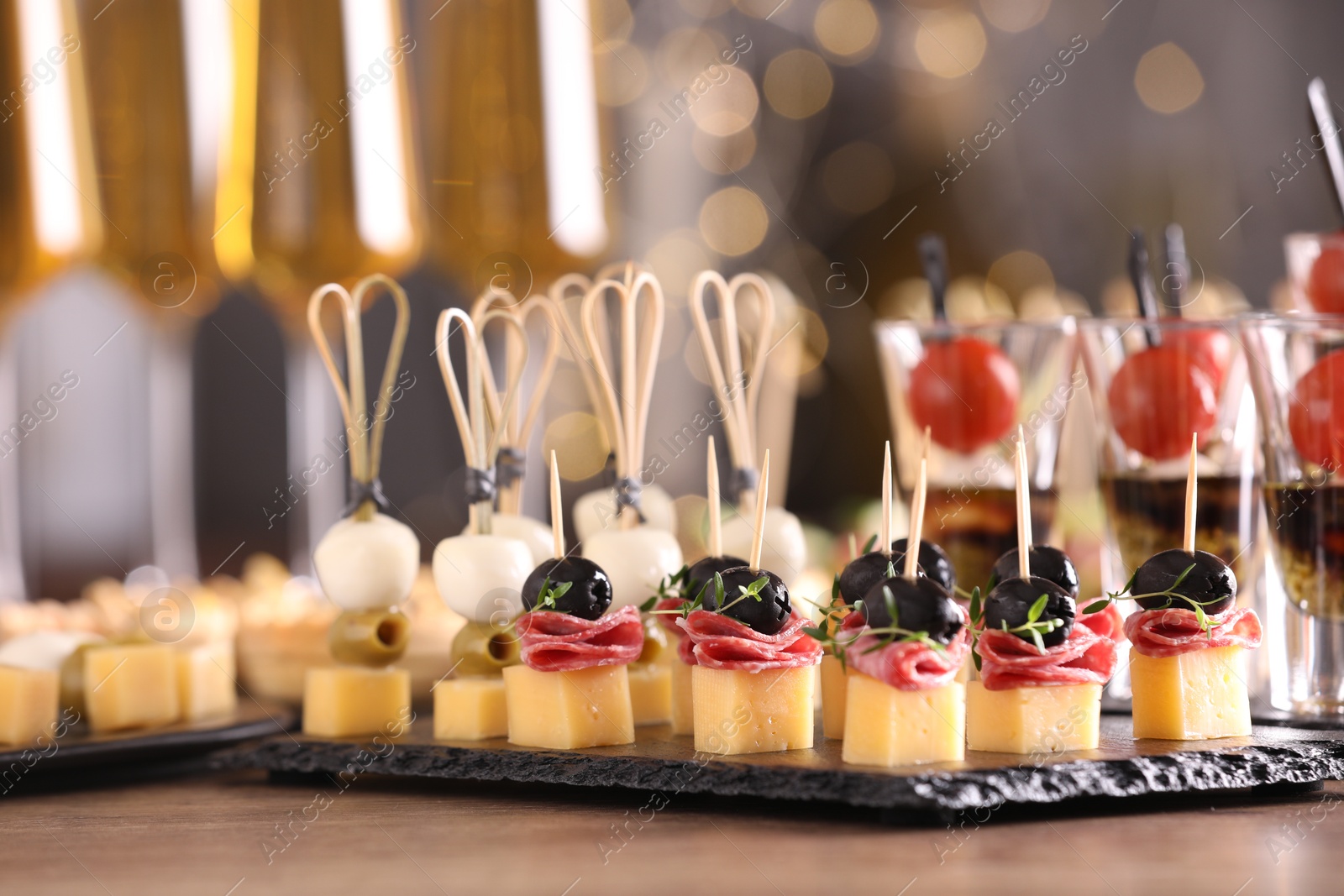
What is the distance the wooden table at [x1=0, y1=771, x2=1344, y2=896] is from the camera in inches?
27.0

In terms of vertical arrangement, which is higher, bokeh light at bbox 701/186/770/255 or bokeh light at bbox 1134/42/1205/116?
bokeh light at bbox 1134/42/1205/116

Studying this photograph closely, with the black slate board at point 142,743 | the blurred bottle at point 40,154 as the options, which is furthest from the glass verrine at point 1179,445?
the blurred bottle at point 40,154

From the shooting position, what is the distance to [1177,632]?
35.4 inches

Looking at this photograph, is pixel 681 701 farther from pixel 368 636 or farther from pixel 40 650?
pixel 40 650

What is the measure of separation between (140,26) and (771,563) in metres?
1.06

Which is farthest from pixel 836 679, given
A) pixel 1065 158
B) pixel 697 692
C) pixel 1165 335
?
pixel 1065 158

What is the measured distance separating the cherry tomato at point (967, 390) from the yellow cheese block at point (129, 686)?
63 centimetres

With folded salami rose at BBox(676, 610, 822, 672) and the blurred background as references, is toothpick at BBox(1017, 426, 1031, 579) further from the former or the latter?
the blurred background

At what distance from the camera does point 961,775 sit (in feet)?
2.58

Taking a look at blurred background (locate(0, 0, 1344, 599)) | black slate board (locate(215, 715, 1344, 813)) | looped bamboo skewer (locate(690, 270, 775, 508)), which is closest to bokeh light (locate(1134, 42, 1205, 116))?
blurred background (locate(0, 0, 1344, 599))

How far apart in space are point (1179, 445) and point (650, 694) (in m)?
0.44

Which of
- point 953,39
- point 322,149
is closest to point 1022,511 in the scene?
point 322,149

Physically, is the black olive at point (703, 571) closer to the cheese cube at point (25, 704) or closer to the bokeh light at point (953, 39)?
the cheese cube at point (25, 704)

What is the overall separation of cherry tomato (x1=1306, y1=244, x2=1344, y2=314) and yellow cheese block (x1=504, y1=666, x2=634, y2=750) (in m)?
0.59
